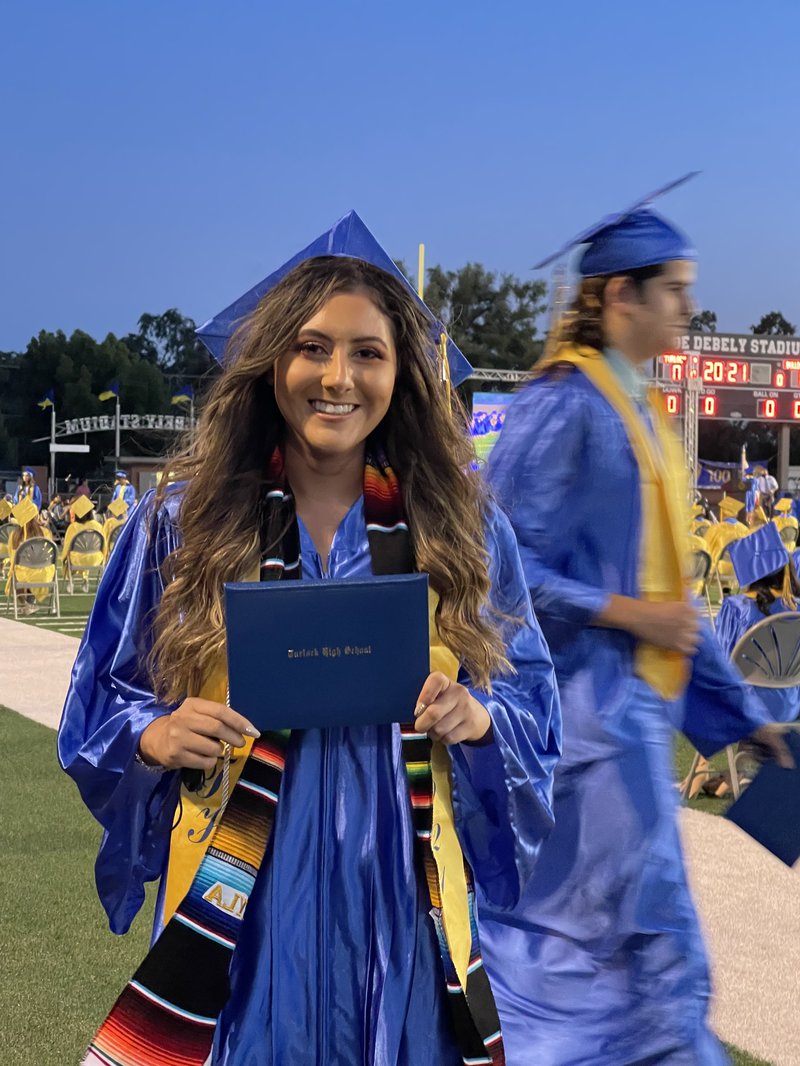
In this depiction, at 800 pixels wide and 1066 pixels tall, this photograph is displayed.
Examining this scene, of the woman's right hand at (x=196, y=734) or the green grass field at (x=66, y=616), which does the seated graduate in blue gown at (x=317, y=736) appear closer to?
the woman's right hand at (x=196, y=734)

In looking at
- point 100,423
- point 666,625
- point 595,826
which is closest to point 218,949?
point 595,826

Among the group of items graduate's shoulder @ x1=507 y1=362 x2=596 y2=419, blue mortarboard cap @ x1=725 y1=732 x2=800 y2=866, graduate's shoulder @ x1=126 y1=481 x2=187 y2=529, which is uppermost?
graduate's shoulder @ x1=507 y1=362 x2=596 y2=419

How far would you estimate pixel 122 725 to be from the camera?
192cm

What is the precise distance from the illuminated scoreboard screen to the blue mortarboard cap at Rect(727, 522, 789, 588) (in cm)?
3662

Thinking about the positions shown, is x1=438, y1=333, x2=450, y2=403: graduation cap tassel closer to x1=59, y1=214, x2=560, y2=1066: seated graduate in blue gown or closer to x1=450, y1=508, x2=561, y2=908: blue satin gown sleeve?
x1=59, y1=214, x2=560, y2=1066: seated graduate in blue gown

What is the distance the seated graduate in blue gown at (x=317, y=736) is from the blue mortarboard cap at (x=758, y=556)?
17.5 ft

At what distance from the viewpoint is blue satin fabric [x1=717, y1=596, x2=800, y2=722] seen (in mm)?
6625

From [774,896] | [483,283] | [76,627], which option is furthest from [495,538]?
[483,283]

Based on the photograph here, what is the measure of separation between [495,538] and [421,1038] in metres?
0.69

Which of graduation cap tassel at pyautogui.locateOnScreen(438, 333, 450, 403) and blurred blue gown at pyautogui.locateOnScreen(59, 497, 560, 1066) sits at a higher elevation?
graduation cap tassel at pyautogui.locateOnScreen(438, 333, 450, 403)

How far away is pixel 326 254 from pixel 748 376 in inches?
1743

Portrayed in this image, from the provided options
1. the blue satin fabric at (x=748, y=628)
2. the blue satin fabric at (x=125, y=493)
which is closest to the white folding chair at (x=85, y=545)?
the blue satin fabric at (x=125, y=493)

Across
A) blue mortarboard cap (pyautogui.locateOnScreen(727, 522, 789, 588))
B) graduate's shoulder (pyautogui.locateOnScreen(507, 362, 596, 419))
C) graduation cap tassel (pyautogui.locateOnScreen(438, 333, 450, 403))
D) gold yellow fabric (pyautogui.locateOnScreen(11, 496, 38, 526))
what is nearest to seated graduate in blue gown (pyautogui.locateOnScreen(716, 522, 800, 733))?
blue mortarboard cap (pyautogui.locateOnScreen(727, 522, 789, 588))

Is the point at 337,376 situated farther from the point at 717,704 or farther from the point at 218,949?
the point at 717,704
